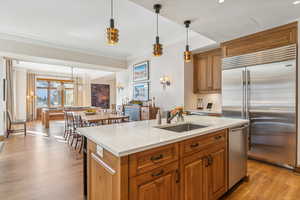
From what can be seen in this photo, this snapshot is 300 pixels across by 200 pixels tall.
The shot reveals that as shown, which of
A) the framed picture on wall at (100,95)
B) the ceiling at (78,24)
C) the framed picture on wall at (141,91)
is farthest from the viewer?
the framed picture on wall at (100,95)

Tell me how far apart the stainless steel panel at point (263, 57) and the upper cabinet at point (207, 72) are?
0.58 m

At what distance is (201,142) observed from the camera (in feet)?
5.35

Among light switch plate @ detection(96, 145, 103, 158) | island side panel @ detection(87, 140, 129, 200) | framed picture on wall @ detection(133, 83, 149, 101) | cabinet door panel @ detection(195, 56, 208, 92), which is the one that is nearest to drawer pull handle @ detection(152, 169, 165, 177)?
island side panel @ detection(87, 140, 129, 200)

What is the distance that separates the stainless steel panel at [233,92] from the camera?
10.6 ft

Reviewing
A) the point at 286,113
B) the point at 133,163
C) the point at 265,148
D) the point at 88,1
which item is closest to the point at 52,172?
the point at 133,163

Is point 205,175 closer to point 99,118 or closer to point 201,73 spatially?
point 99,118

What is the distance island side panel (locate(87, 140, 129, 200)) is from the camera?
41.9 inches

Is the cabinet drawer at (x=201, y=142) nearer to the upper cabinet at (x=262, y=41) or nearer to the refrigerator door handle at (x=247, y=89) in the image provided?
the refrigerator door handle at (x=247, y=89)

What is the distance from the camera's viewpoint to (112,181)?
45.9 inches

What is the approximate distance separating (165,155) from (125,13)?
3.13 m

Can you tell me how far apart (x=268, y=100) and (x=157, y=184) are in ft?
9.13

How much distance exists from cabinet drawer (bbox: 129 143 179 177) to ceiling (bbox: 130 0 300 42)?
195 centimetres

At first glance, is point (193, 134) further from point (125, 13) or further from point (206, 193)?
point (125, 13)

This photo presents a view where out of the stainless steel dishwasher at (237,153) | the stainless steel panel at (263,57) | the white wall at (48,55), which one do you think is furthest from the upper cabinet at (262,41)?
the white wall at (48,55)
